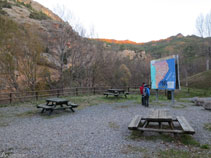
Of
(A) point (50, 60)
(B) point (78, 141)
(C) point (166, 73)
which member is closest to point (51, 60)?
(A) point (50, 60)

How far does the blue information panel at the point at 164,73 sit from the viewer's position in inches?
424

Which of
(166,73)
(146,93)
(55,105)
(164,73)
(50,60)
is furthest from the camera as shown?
(50,60)

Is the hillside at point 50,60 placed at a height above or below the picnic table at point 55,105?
above

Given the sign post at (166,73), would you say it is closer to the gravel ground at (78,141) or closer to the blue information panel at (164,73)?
the blue information panel at (164,73)

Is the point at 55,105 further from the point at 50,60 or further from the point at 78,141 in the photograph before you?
the point at 50,60

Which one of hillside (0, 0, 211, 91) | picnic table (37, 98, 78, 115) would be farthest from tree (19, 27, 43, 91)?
picnic table (37, 98, 78, 115)

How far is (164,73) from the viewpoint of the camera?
1153 cm

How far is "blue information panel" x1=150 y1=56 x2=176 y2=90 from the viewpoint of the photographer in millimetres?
10781

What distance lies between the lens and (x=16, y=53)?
1508 cm

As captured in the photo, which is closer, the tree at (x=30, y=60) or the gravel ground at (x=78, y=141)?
the gravel ground at (x=78, y=141)

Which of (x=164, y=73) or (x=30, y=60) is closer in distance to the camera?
(x=164, y=73)

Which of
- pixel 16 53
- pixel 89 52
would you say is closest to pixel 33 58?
pixel 16 53

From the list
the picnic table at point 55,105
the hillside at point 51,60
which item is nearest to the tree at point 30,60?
the hillside at point 51,60

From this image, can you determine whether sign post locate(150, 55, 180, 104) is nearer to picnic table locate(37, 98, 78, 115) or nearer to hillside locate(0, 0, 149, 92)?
picnic table locate(37, 98, 78, 115)
